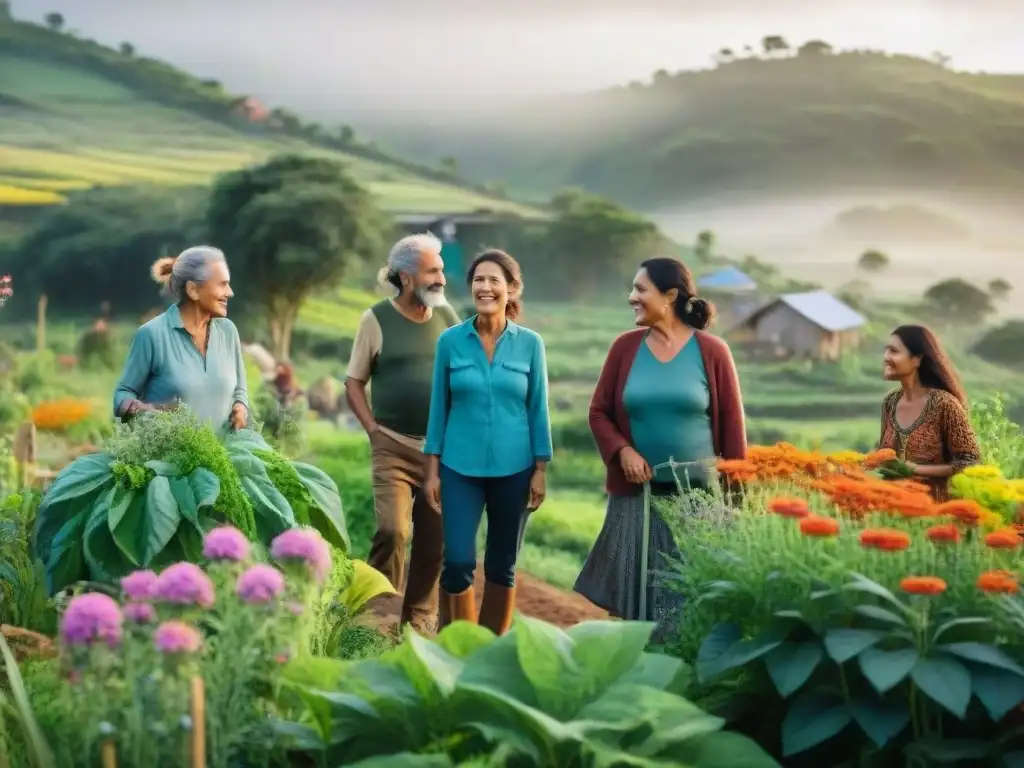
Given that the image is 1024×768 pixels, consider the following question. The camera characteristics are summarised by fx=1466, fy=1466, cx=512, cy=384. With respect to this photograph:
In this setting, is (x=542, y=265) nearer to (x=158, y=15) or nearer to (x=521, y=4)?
(x=521, y=4)

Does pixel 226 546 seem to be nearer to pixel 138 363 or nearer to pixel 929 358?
pixel 138 363

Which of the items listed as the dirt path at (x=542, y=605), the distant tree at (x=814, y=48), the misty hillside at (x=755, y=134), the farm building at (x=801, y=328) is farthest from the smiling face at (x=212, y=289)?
the distant tree at (x=814, y=48)

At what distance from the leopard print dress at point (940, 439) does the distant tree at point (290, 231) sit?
892 cm

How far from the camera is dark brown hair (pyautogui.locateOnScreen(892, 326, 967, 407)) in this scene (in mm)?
4953

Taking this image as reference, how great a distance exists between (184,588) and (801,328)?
10.6 meters

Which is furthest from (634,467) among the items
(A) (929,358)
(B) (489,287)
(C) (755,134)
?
(C) (755,134)

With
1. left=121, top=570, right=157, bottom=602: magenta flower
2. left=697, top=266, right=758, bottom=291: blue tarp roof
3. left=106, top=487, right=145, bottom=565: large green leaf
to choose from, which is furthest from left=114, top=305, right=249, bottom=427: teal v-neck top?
left=697, top=266, right=758, bottom=291: blue tarp roof

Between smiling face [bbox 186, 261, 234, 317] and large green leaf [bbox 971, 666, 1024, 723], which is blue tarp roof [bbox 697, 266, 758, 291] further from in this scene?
large green leaf [bbox 971, 666, 1024, 723]

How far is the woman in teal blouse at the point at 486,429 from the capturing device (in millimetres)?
4738

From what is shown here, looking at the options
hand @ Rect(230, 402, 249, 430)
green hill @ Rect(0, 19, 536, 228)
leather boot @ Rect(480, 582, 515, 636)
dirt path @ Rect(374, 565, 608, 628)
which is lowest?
dirt path @ Rect(374, 565, 608, 628)

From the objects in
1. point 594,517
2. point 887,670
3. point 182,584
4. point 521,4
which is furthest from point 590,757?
point 521,4

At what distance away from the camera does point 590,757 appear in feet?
10.3

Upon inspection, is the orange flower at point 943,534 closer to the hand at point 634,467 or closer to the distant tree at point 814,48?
the hand at point 634,467

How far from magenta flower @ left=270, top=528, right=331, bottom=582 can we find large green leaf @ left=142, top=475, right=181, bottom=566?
0.78 meters
